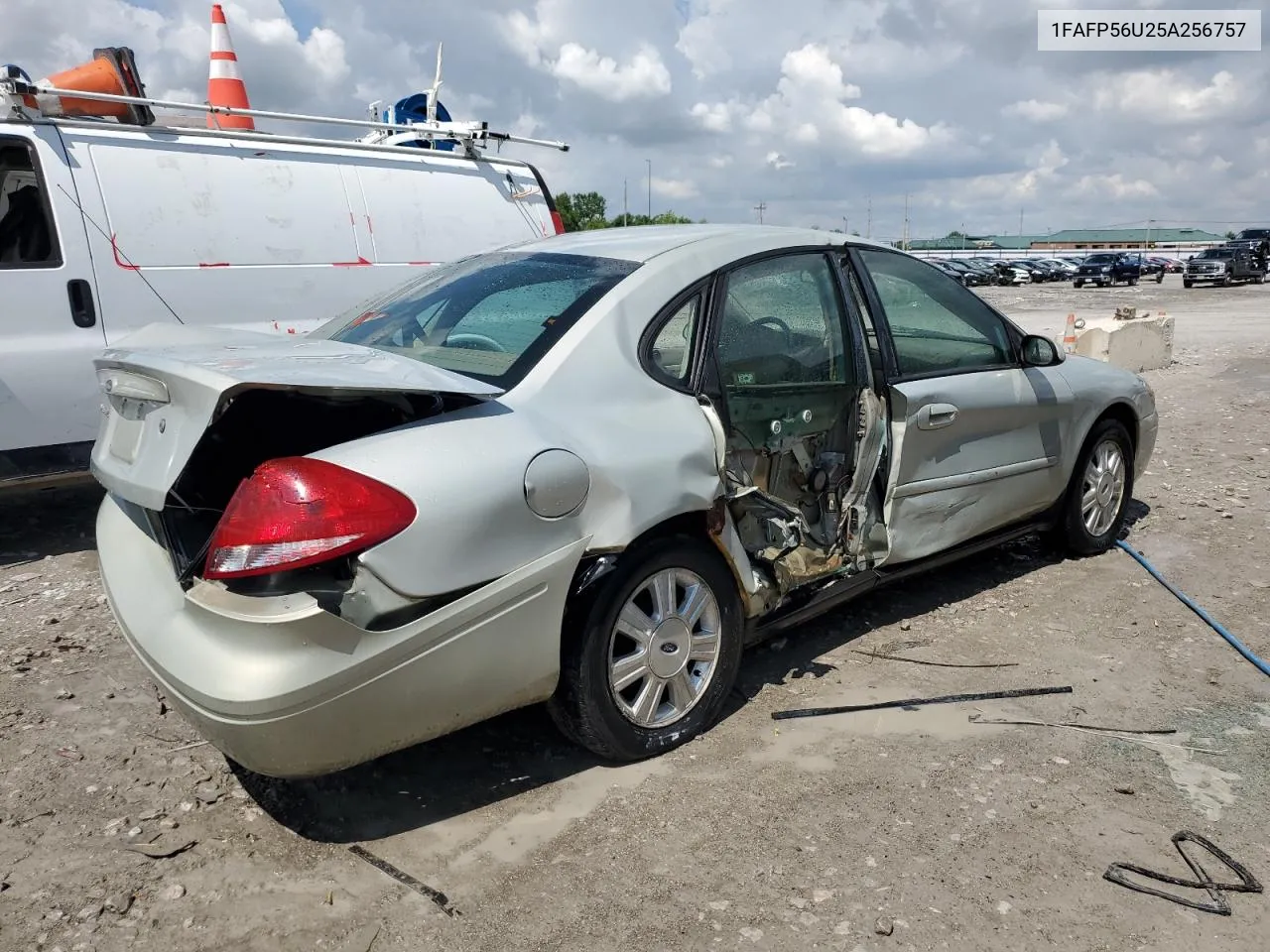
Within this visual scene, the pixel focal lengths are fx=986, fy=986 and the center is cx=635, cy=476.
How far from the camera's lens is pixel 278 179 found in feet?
19.2

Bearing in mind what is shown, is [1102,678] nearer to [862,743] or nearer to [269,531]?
[862,743]

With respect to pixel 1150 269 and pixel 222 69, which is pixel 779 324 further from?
pixel 1150 269

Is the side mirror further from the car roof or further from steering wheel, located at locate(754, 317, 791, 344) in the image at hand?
steering wheel, located at locate(754, 317, 791, 344)

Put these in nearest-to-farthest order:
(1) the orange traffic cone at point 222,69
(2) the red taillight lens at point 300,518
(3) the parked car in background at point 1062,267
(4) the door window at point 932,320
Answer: (2) the red taillight lens at point 300,518
(4) the door window at point 932,320
(1) the orange traffic cone at point 222,69
(3) the parked car in background at point 1062,267

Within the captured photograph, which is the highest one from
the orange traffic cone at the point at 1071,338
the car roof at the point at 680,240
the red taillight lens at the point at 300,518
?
the car roof at the point at 680,240

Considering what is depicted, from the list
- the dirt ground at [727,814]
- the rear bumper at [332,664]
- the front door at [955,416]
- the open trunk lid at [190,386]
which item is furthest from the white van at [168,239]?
the front door at [955,416]

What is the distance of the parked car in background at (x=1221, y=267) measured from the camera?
127 ft

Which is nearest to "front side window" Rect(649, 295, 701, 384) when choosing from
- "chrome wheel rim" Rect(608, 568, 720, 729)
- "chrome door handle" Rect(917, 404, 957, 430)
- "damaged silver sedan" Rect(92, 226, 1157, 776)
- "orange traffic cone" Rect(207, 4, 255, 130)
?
"damaged silver sedan" Rect(92, 226, 1157, 776)

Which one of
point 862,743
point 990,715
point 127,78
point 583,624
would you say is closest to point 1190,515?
point 990,715

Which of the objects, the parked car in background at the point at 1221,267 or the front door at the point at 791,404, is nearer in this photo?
the front door at the point at 791,404

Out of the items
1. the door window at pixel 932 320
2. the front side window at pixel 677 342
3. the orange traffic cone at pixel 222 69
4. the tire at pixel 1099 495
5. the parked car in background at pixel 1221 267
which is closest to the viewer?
the front side window at pixel 677 342

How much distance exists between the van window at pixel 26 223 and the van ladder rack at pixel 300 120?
0.73 feet

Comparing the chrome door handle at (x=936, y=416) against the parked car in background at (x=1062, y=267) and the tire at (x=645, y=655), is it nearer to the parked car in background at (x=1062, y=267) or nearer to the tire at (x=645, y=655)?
the tire at (x=645, y=655)

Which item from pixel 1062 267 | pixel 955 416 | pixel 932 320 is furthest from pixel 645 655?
pixel 1062 267
